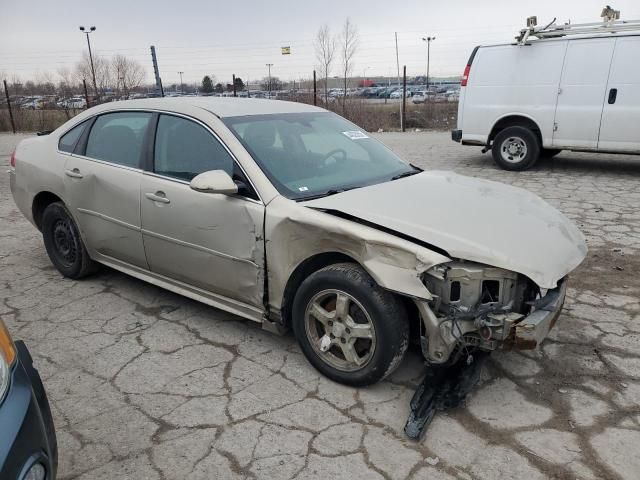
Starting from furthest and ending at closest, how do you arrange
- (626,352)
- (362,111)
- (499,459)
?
(362,111)
(626,352)
(499,459)

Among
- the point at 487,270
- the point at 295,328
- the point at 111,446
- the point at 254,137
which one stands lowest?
the point at 111,446

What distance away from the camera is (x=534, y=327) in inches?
96.5

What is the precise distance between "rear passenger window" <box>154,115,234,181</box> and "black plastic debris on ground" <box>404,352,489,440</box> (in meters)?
1.70

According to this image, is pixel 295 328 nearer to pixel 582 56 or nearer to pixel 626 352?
pixel 626 352

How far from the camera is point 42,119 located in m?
19.8

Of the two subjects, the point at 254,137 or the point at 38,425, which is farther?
the point at 254,137

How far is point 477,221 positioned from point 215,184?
1.49 m

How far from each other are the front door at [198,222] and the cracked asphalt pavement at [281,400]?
17.9 inches

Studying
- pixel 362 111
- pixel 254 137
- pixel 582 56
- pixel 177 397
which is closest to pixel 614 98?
pixel 582 56

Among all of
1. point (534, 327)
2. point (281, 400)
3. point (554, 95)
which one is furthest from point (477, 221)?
point (554, 95)

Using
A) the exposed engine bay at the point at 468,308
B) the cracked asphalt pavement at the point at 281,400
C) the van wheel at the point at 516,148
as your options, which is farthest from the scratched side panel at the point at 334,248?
the van wheel at the point at 516,148

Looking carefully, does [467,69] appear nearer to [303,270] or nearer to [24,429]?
[303,270]

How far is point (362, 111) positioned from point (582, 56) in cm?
1172

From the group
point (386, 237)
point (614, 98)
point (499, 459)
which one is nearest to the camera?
point (499, 459)
